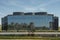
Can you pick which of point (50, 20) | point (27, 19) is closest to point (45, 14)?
point (50, 20)

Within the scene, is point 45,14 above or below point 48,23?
above

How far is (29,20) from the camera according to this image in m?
76.1

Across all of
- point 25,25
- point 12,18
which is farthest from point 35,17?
point 12,18

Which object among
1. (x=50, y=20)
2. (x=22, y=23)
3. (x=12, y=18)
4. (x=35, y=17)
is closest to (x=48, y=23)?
(x=50, y=20)

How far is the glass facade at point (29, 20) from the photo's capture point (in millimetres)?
75725

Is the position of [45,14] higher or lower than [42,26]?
higher

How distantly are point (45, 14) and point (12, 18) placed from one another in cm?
1708

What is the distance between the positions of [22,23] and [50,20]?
1460 centimetres

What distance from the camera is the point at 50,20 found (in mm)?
76375

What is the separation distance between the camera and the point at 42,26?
76.8m

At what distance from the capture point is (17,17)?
7625 centimetres

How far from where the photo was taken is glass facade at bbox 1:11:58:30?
248 feet

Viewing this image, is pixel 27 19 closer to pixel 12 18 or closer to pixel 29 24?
pixel 29 24

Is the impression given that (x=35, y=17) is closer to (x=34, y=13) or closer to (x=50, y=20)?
(x=34, y=13)
